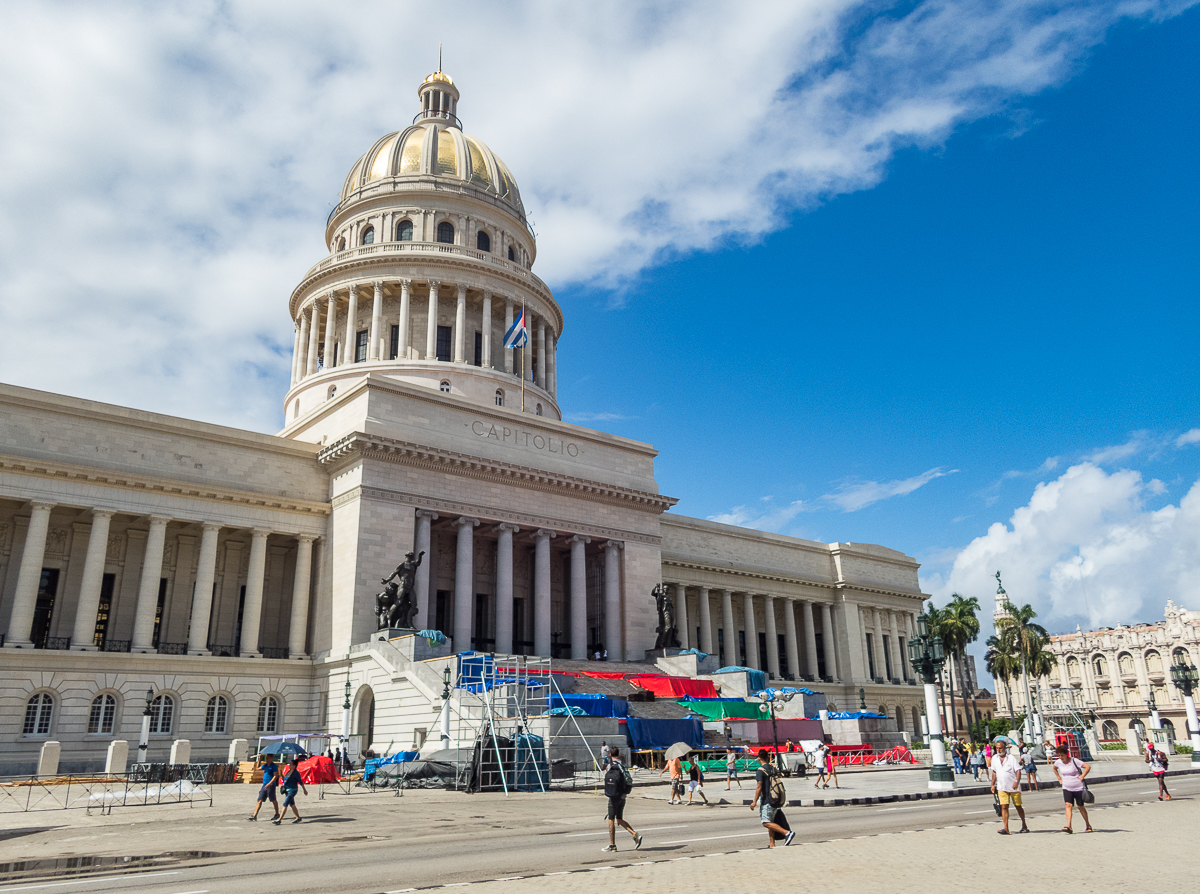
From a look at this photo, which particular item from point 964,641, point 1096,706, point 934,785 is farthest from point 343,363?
point 1096,706

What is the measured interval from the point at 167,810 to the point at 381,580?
19.6 metres

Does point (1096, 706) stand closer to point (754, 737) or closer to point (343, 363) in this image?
point (754, 737)

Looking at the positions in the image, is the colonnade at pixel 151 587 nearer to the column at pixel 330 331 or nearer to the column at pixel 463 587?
the column at pixel 463 587

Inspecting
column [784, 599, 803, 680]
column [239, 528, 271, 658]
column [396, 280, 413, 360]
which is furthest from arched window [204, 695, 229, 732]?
column [784, 599, 803, 680]

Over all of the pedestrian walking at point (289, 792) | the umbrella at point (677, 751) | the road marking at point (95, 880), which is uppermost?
the umbrella at point (677, 751)

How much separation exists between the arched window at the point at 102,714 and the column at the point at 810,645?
47867mm

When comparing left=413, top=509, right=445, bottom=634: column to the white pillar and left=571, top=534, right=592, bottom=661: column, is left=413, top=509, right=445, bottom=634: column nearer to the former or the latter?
left=571, top=534, right=592, bottom=661: column

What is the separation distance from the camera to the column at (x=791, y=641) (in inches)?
2635

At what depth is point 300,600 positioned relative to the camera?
44.1m

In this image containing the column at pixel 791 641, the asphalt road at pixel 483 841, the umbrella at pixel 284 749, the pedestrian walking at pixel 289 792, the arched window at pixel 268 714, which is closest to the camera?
the asphalt road at pixel 483 841

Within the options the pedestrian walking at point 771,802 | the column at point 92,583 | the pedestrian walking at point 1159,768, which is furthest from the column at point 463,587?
the pedestrian walking at point 771,802

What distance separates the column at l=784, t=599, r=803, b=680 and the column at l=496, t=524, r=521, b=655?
28.8 metres

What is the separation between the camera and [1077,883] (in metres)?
10.9

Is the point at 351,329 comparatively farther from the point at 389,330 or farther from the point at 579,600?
the point at 579,600
